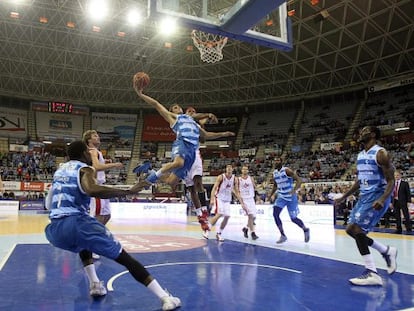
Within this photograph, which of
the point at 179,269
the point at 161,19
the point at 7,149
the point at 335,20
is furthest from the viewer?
the point at 7,149

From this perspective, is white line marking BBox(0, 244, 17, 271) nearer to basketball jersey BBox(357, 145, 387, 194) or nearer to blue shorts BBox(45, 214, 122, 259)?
blue shorts BBox(45, 214, 122, 259)

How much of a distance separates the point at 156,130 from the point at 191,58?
11.6 m

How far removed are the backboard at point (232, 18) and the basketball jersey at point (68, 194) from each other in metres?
3.26

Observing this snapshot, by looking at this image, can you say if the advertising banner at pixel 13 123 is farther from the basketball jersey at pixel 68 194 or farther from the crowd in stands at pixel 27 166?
the basketball jersey at pixel 68 194

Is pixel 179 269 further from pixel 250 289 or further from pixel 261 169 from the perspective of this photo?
pixel 261 169

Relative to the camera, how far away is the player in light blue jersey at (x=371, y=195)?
4793mm

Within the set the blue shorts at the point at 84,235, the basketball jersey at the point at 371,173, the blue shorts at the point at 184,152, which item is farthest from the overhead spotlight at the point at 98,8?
the blue shorts at the point at 84,235

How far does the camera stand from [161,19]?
253 inches

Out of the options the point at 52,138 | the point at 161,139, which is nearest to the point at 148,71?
the point at 161,139

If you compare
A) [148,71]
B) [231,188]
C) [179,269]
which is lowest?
[179,269]

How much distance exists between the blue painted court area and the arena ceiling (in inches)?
816

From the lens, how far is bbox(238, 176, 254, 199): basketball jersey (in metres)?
9.88

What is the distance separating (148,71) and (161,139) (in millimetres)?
8790

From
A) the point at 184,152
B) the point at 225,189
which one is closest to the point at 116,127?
the point at 225,189
